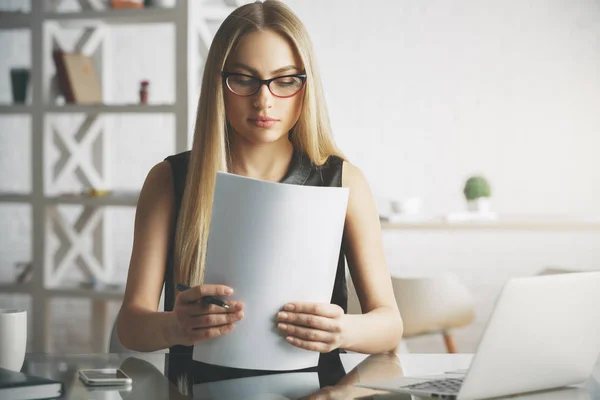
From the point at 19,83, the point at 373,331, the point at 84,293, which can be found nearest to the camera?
the point at 373,331

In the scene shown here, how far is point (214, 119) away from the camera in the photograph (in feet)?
4.93

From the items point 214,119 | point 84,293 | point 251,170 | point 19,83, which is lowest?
point 84,293

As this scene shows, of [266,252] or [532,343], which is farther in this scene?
[266,252]

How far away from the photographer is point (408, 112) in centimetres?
471

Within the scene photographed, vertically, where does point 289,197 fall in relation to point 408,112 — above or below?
below

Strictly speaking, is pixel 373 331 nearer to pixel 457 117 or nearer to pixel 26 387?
pixel 26 387

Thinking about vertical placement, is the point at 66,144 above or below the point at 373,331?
above

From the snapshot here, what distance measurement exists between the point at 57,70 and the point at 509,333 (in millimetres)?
3180

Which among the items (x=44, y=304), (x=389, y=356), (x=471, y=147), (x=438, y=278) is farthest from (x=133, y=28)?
(x=389, y=356)

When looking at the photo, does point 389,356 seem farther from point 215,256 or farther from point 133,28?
point 133,28

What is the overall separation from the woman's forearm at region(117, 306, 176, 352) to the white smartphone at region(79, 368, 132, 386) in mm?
190

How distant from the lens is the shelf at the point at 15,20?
142 inches

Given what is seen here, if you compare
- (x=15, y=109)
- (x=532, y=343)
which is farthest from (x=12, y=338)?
(x=15, y=109)

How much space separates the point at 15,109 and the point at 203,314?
9.53 feet
